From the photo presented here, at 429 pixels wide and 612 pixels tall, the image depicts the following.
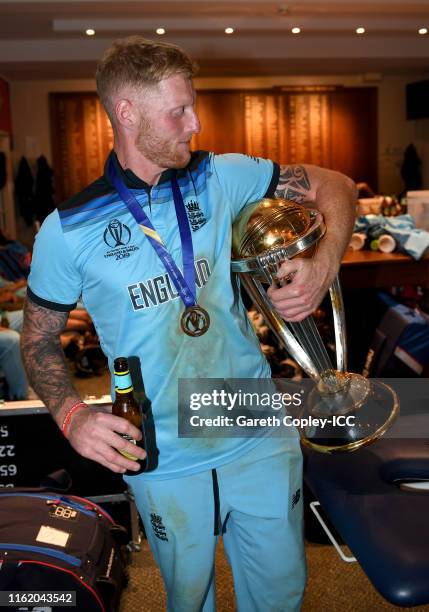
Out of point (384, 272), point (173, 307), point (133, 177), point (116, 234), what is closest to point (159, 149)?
point (133, 177)

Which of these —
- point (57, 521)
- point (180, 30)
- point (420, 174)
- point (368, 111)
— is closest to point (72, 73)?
point (180, 30)

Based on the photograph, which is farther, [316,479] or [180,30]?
[180,30]

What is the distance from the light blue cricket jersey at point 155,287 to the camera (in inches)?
50.4

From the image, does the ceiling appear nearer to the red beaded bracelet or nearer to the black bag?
the black bag

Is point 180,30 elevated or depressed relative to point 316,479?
elevated

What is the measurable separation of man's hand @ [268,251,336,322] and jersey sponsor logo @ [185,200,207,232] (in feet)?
0.66

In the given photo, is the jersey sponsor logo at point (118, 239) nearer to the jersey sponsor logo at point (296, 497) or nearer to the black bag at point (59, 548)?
the jersey sponsor logo at point (296, 497)

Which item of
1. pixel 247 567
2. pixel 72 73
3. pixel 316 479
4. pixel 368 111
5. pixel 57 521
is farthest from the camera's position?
pixel 368 111

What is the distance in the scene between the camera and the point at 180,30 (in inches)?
258

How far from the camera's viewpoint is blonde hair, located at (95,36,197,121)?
48.8 inches

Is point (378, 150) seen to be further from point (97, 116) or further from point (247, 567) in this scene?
point (247, 567)

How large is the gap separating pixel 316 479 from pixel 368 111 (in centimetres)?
876

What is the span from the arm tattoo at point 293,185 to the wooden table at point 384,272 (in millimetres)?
2106

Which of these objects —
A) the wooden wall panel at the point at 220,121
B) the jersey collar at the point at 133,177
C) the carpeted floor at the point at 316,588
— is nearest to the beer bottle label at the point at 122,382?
the jersey collar at the point at 133,177
